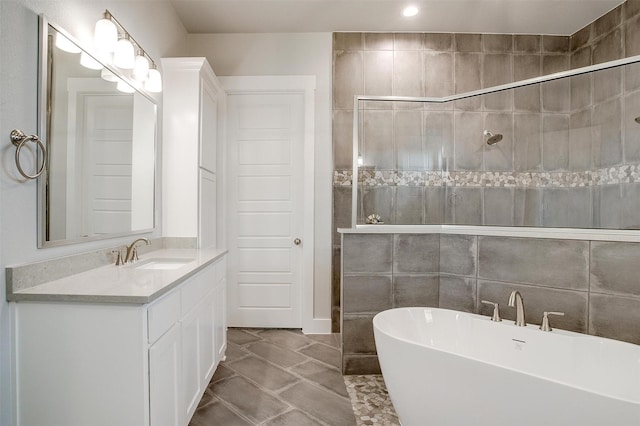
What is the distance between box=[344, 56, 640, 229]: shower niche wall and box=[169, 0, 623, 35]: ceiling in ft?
2.92

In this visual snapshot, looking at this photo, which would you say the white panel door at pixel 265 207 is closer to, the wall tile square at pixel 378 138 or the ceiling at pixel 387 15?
the ceiling at pixel 387 15

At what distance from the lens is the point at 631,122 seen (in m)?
1.88

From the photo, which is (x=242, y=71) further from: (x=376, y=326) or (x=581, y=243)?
(x=581, y=243)

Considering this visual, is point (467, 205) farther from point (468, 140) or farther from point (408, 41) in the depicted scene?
point (408, 41)

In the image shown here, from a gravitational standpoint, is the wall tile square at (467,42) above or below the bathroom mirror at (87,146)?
above

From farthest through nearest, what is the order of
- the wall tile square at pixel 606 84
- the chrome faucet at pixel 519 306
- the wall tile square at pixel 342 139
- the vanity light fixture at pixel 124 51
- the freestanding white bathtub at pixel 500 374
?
the wall tile square at pixel 342 139 → the wall tile square at pixel 606 84 → the chrome faucet at pixel 519 306 → the vanity light fixture at pixel 124 51 → the freestanding white bathtub at pixel 500 374

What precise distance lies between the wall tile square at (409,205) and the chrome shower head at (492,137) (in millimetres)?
647

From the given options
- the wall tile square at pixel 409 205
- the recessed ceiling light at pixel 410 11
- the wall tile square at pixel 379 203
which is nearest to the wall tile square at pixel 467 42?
the recessed ceiling light at pixel 410 11

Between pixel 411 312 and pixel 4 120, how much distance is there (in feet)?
7.27

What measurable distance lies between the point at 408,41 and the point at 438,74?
0.44m

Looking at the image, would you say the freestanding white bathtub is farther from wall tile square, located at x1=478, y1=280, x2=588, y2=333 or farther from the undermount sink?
the undermount sink

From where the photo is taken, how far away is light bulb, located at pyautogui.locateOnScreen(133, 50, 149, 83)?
1.99 meters

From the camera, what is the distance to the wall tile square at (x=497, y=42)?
297cm

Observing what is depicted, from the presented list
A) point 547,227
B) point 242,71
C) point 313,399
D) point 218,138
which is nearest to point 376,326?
point 313,399
